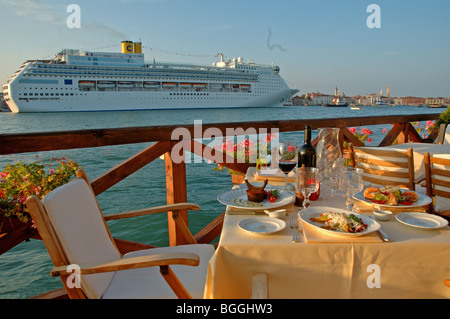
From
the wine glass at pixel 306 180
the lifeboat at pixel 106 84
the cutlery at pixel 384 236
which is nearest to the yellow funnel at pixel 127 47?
the lifeboat at pixel 106 84

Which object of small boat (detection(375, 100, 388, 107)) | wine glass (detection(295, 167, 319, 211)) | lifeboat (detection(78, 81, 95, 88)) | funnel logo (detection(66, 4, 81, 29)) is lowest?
wine glass (detection(295, 167, 319, 211))

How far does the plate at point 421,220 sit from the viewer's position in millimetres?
972

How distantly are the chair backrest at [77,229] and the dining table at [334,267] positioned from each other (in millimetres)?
495

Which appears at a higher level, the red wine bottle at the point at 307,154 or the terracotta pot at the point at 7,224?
the red wine bottle at the point at 307,154

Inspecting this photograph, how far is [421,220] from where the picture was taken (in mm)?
1034

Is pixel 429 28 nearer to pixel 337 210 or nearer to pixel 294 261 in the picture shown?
pixel 337 210

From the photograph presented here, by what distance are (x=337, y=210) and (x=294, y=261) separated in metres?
0.33

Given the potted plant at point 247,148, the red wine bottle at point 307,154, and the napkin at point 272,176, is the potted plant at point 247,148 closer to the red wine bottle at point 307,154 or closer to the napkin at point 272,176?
the napkin at point 272,176

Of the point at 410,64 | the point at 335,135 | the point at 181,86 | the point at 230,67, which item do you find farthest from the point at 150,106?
the point at 335,135

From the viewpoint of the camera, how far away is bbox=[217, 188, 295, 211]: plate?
1140 millimetres

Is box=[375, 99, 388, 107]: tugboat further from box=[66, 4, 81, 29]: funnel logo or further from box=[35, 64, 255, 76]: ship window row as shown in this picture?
box=[66, 4, 81, 29]: funnel logo

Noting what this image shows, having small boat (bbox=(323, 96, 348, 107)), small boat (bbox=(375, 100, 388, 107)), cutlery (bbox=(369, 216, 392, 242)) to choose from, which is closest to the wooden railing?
cutlery (bbox=(369, 216, 392, 242))

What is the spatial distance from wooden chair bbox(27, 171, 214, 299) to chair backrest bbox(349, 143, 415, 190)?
3.79ft

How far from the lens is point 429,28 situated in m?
3.84
